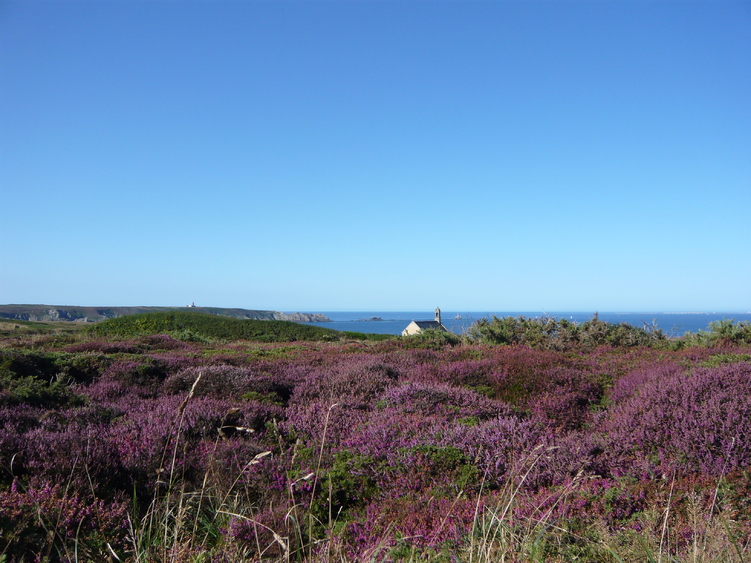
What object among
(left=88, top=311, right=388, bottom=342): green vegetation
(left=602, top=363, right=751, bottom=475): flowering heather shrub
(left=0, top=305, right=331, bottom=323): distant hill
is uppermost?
(left=602, top=363, right=751, bottom=475): flowering heather shrub

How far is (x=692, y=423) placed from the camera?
429 cm

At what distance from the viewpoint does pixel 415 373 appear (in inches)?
355

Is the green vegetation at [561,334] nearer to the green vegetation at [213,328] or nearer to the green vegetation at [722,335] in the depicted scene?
the green vegetation at [722,335]

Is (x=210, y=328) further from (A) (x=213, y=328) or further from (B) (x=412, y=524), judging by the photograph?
(B) (x=412, y=524)

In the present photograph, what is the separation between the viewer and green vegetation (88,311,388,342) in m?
27.4

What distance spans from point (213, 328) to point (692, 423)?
2822 cm

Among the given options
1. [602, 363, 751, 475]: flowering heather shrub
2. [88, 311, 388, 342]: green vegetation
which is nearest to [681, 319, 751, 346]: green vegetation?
[602, 363, 751, 475]: flowering heather shrub

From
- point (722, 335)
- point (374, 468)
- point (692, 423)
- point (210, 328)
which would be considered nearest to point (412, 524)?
point (374, 468)

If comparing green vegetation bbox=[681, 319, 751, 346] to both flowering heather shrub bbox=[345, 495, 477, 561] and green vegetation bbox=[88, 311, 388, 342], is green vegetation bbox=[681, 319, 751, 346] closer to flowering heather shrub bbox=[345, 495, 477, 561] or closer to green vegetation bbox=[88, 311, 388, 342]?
flowering heather shrub bbox=[345, 495, 477, 561]

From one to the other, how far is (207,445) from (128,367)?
4.81 metres

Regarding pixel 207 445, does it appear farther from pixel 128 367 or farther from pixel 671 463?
pixel 128 367

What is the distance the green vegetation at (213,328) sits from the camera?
27422mm

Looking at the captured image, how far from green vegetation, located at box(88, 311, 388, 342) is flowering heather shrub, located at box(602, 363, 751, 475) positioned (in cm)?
2226

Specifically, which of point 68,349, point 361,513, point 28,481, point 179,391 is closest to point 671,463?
point 361,513
